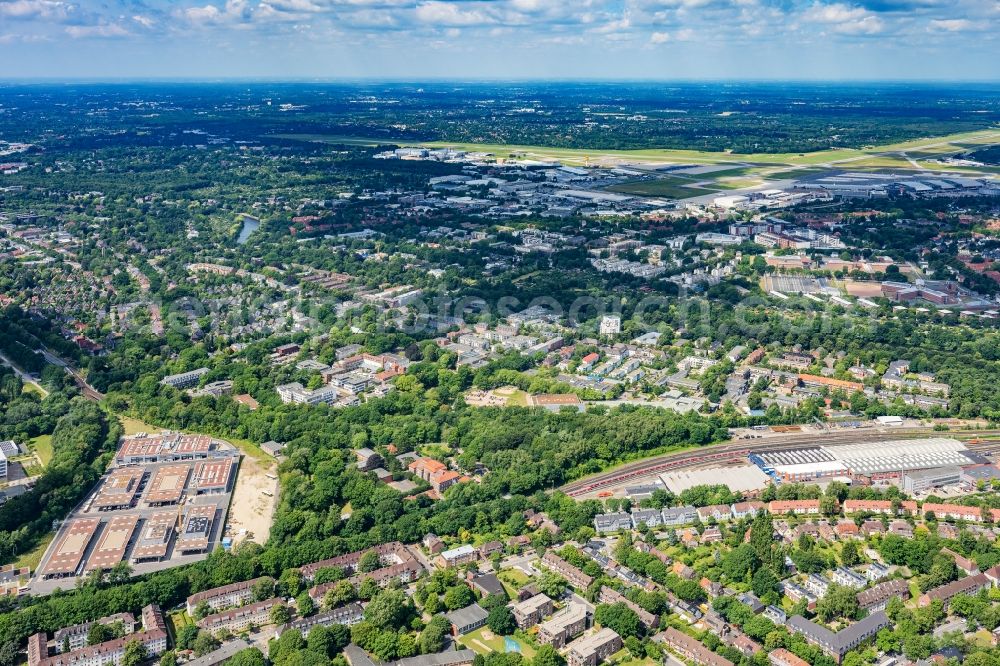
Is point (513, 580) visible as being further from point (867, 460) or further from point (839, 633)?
point (867, 460)

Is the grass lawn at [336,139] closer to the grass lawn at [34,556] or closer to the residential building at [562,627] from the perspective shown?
the grass lawn at [34,556]

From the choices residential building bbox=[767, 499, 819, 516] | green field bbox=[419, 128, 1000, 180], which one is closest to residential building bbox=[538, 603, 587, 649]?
residential building bbox=[767, 499, 819, 516]

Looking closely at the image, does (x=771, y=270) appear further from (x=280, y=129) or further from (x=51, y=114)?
(x=51, y=114)

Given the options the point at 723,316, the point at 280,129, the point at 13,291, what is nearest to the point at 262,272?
the point at 13,291

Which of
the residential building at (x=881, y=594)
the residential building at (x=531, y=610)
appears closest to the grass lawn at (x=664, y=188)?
the residential building at (x=881, y=594)

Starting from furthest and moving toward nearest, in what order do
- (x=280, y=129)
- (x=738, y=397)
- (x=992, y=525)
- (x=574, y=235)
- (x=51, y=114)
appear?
(x=51, y=114), (x=280, y=129), (x=574, y=235), (x=738, y=397), (x=992, y=525)
